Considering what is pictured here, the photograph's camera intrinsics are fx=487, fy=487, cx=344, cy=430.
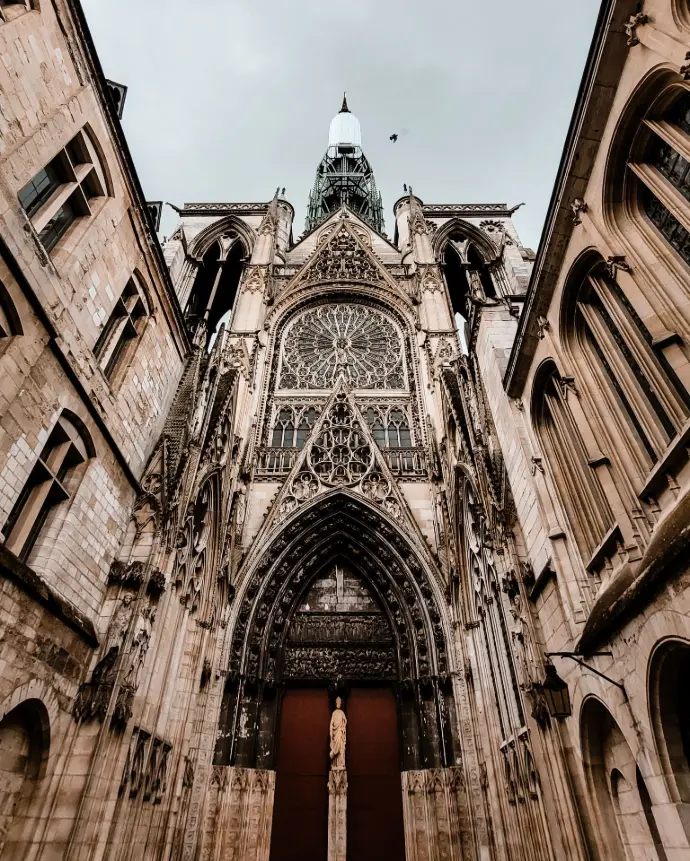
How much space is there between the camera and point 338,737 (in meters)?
11.2

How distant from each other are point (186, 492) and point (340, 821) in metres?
7.75

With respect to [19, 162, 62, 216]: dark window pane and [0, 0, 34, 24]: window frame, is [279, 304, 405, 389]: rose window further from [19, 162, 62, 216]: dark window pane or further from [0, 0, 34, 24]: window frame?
[0, 0, 34, 24]: window frame

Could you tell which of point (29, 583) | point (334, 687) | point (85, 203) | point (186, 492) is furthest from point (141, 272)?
point (334, 687)

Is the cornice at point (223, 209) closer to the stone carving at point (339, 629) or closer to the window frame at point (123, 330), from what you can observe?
the window frame at point (123, 330)

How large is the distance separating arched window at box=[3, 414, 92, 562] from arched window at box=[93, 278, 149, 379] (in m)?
1.55

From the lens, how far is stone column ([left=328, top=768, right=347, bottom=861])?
1005 centimetres

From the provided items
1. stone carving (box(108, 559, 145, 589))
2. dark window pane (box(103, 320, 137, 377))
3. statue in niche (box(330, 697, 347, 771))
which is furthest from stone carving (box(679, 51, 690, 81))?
statue in niche (box(330, 697, 347, 771))

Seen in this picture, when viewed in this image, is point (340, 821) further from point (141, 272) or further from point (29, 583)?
point (141, 272)

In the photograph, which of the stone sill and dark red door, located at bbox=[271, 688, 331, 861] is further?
dark red door, located at bbox=[271, 688, 331, 861]

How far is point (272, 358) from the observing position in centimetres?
1752

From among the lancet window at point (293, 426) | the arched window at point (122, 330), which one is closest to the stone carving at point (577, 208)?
the arched window at point (122, 330)

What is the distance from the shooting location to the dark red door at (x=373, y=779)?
1052cm

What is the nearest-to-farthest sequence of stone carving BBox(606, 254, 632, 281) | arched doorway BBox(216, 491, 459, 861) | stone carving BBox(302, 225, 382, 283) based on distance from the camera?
stone carving BBox(606, 254, 632, 281), arched doorway BBox(216, 491, 459, 861), stone carving BBox(302, 225, 382, 283)

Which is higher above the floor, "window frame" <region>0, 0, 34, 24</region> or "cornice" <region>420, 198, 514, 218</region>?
"cornice" <region>420, 198, 514, 218</region>
